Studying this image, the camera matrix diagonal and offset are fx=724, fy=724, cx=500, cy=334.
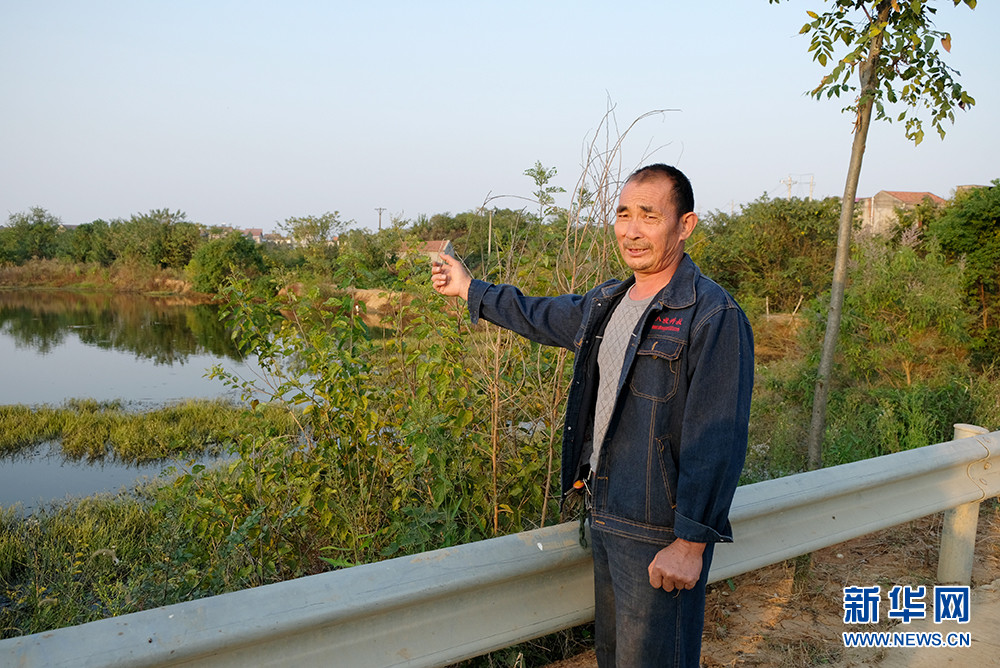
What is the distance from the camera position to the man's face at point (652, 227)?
6.67 ft

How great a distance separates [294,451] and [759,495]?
2.19 metres

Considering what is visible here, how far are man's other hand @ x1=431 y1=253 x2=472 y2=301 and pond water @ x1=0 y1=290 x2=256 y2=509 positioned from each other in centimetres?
713

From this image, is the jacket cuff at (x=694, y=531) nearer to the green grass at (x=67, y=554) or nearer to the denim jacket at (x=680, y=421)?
the denim jacket at (x=680, y=421)

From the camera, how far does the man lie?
6.00ft

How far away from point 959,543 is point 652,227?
2630 millimetres

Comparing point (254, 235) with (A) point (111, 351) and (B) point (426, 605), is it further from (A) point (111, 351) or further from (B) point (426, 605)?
(B) point (426, 605)

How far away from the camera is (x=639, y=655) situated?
1.93 meters

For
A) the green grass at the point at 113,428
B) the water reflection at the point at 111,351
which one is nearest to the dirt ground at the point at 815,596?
the water reflection at the point at 111,351

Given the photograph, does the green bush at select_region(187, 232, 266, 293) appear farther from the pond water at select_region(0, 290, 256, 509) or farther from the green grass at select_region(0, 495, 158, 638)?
the green grass at select_region(0, 495, 158, 638)

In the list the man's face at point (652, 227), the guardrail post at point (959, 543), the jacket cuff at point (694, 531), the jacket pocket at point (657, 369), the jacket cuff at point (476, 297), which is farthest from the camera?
the guardrail post at point (959, 543)

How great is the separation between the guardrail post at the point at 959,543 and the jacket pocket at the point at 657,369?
92.9 inches

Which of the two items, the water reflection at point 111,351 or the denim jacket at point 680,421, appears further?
the water reflection at point 111,351

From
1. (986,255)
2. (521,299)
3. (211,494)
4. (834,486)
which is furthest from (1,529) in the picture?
(986,255)

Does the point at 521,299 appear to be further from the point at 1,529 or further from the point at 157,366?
the point at 157,366
